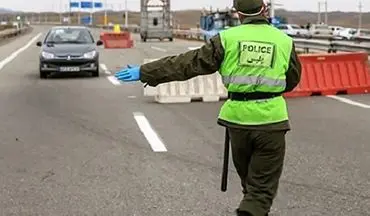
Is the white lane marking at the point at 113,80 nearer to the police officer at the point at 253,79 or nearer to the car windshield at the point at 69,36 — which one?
the car windshield at the point at 69,36

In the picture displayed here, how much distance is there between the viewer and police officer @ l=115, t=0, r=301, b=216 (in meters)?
4.79

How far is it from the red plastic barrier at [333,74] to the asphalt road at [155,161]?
972 millimetres

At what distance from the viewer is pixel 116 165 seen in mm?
8641

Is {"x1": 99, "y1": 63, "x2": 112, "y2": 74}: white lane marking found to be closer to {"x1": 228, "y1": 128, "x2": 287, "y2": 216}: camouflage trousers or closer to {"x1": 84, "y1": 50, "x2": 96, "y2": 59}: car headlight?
{"x1": 84, "y1": 50, "x2": 96, "y2": 59}: car headlight

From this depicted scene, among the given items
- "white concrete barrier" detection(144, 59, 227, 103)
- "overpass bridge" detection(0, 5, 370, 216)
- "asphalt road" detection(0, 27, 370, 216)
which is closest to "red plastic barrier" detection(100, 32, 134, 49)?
"overpass bridge" detection(0, 5, 370, 216)

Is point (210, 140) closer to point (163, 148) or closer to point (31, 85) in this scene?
point (163, 148)

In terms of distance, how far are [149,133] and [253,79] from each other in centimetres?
642

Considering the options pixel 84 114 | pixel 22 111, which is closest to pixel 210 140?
pixel 84 114

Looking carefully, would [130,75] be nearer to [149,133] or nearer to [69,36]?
[149,133]

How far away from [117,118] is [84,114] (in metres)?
0.88

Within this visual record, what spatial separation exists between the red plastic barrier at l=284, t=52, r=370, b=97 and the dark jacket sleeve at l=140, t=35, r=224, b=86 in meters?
11.5

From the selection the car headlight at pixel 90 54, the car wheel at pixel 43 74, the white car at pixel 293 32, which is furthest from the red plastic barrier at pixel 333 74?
the white car at pixel 293 32

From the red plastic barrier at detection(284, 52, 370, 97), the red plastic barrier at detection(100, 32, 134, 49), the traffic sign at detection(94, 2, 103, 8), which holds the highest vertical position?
the traffic sign at detection(94, 2, 103, 8)

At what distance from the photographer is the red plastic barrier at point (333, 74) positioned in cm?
1641
